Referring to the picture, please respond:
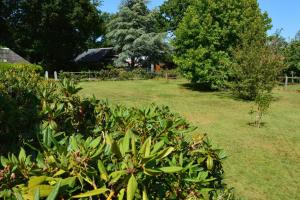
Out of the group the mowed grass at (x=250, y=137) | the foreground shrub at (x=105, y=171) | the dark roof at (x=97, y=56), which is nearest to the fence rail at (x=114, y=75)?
the mowed grass at (x=250, y=137)

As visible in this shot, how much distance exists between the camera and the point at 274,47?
28047 mm

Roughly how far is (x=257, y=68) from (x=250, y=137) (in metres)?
12.4

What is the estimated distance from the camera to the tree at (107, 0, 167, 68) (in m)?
52.0

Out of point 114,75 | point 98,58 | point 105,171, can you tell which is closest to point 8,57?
point 114,75

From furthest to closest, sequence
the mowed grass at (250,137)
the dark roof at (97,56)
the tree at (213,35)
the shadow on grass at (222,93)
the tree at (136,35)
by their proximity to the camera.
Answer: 1. the dark roof at (97,56)
2. the tree at (136,35)
3. the tree at (213,35)
4. the shadow on grass at (222,93)
5. the mowed grass at (250,137)

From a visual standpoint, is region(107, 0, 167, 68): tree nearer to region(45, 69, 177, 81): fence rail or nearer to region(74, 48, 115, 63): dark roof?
region(74, 48, 115, 63): dark roof

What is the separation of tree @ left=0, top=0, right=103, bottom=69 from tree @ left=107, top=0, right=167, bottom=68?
197 inches

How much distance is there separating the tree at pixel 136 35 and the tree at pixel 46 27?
5.00 meters

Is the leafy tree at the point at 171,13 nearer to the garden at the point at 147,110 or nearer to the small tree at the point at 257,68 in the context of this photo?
the garden at the point at 147,110

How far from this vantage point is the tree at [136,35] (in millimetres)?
52031

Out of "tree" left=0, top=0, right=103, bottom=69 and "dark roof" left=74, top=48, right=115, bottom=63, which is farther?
"dark roof" left=74, top=48, right=115, bottom=63

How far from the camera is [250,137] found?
15250 mm

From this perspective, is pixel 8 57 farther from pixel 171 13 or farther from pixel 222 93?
pixel 171 13

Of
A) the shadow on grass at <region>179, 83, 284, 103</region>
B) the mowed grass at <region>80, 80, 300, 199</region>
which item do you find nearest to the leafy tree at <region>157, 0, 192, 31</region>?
the shadow on grass at <region>179, 83, 284, 103</region>
